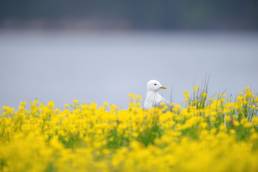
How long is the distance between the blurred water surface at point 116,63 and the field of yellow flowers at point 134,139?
8.78 meters

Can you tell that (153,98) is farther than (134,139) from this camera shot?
Yes

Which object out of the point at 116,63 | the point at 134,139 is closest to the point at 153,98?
the point at 134,139

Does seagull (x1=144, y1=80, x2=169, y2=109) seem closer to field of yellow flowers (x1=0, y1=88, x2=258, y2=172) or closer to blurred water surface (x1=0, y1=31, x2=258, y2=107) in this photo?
field of yellow flowers (x1=0, y1=88, x2=258, y2=172)

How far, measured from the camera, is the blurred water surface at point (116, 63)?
2567cm

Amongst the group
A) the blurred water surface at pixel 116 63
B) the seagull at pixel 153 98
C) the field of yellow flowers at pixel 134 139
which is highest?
the blurred water surface at pixel 116 63

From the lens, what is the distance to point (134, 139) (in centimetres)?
768

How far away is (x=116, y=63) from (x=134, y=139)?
46.1m

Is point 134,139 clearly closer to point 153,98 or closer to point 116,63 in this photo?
point 153,98

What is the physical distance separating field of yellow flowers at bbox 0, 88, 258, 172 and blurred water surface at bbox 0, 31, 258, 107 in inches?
346

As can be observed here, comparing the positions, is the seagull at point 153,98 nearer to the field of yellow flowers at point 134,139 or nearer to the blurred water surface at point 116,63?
the field of yellow flowers at point 134,139

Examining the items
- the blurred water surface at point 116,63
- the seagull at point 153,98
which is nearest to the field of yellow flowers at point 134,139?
the seagull at point 153,98

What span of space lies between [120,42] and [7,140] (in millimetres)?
80325

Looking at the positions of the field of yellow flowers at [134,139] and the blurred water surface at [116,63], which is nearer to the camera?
the field of yellow flowers at [134,139]

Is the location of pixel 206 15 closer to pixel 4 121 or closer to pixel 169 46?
pixel 169 46
